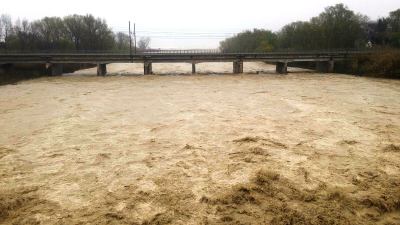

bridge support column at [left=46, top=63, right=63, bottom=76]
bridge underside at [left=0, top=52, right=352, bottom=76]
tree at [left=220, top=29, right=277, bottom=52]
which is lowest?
bridge support column at [left=46, top=63, right=63, bottom=76]

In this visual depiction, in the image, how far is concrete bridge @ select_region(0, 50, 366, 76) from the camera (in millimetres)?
43125

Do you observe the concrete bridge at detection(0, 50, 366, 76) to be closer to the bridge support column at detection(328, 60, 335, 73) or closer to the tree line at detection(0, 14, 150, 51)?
the bridge support column at detection(328, 60, 335, 73)

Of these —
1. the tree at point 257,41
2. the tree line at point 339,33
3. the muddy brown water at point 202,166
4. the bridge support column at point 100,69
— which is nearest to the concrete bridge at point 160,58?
the bridge support column at point 100,69

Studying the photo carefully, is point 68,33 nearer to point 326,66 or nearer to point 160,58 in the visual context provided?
point 160,58

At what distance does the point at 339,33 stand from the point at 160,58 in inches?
1576

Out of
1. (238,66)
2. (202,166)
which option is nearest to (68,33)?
(238,66)

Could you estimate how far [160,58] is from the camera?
4497 centimetres

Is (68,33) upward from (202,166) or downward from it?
upward

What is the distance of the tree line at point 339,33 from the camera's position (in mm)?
66250

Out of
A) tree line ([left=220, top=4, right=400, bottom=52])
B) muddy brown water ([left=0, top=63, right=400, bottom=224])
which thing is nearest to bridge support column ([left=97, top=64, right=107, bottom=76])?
muddy brown water ([left=0, top=63, right=400, bottom=224])

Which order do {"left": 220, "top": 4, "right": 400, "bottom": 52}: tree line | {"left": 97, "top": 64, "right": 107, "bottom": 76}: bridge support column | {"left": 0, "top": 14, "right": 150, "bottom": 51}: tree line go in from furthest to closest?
1. {"left": 0, "top": 14, "right": 150, "bottom": 51}: tree line
2. {"left": 220, "top": 4, "right": 400, "bottom": 52}: tree line
3. {"left": 97, "top": 64, "right": 107, "bottom": 76}: bridge support column

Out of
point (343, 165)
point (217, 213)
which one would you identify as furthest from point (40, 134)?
point (343, 165)

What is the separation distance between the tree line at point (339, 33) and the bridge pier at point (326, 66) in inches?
707

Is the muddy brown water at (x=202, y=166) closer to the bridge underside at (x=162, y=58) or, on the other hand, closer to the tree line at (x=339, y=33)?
the bridge underside at (x=162, y=58)
